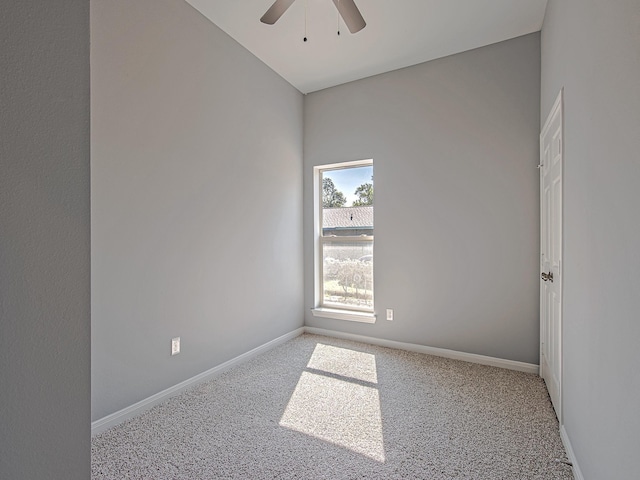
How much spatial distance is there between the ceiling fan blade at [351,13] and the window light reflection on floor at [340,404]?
257cm

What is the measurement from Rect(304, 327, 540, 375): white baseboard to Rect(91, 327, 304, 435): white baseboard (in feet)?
2.27

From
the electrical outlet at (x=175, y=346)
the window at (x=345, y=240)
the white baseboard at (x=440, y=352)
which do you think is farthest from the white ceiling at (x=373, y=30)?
the white baseboard at (x=440, y=352)

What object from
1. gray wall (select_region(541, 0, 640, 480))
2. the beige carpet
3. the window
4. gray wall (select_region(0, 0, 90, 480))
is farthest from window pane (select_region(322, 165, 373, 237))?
gray wall (select_region(0, 0, 90, 480))

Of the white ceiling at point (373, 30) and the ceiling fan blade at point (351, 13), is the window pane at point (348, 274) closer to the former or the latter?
the white ceiling at point (373, 30)

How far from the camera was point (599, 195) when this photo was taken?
1.42 m

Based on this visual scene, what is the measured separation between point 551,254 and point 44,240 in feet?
9.35

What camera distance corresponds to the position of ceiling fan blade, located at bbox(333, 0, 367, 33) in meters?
2.04

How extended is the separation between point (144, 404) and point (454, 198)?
3100mm

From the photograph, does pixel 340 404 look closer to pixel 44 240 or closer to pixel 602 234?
pixel 602 234

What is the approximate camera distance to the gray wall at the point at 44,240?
64 cm

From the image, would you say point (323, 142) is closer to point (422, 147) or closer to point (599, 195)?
point (422, 147)

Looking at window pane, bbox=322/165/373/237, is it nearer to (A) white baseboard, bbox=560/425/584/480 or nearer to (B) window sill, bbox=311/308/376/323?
(B) window sill, bbox=311/308/376/323

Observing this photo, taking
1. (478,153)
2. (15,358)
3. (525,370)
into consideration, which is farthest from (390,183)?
(15,358)

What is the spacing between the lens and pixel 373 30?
2900mm
